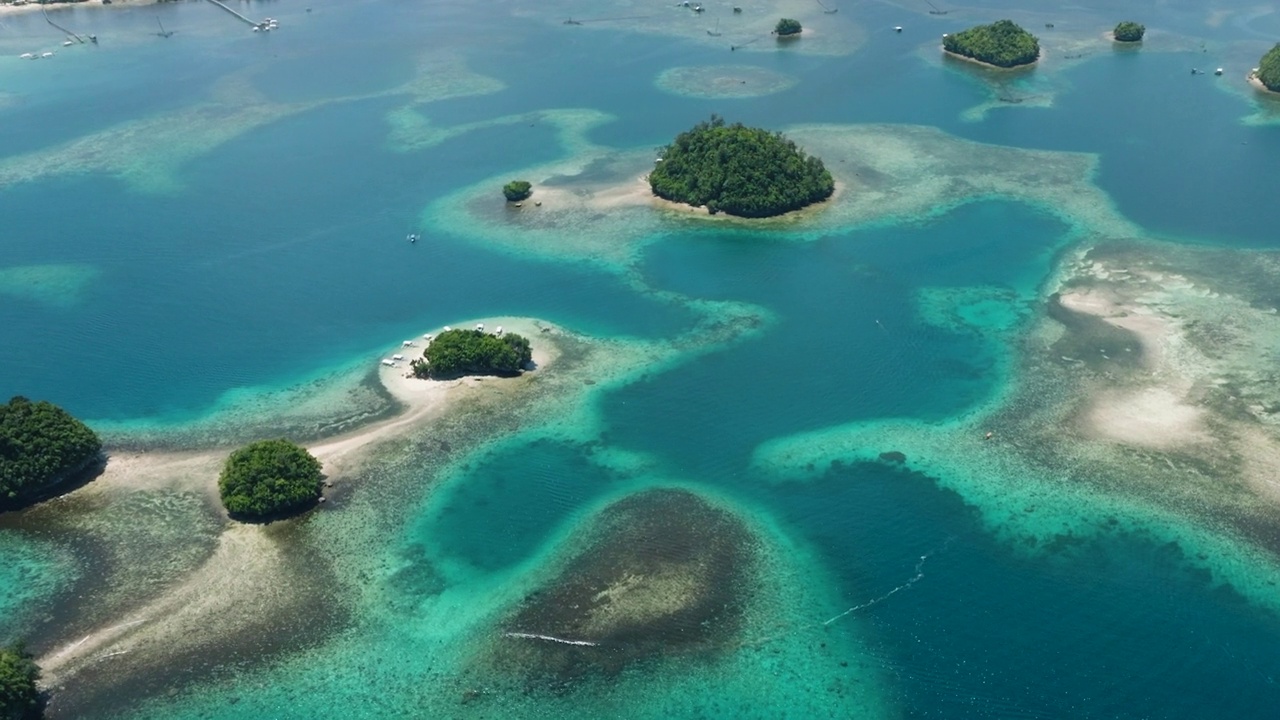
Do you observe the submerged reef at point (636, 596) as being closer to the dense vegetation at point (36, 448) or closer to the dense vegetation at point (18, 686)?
the dense vegetation at point (18, 686)

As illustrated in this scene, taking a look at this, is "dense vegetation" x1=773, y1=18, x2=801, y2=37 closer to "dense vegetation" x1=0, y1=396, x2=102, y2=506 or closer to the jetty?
the jetty

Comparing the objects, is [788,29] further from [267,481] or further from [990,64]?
[267,481]

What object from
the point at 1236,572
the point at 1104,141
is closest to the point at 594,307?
the point at 1236,572

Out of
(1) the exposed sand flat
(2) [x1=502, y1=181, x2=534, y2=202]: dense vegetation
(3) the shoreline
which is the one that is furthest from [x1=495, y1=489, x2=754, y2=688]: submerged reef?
(3) the shoreline

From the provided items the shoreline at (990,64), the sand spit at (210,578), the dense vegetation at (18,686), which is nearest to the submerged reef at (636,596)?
the sand spit at (210,578)

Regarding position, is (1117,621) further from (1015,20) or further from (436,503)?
(1015,20)

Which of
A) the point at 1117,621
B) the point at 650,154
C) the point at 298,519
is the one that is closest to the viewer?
the point at 1117,621
